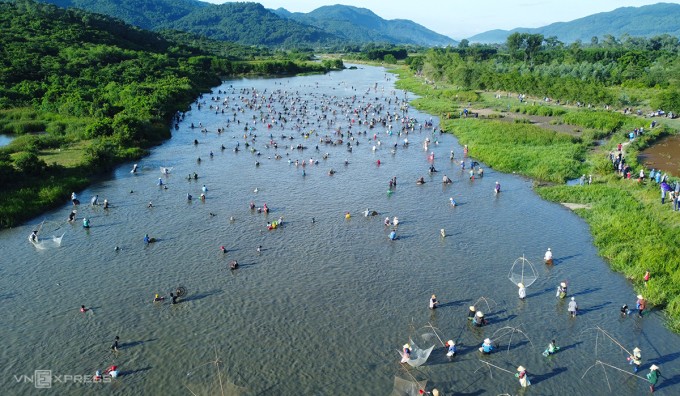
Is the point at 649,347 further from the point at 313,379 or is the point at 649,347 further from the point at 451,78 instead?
the point at 451,78

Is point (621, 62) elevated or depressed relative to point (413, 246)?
elevated

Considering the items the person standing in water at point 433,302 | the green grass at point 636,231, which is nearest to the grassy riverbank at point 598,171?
the green grass at point 636,231

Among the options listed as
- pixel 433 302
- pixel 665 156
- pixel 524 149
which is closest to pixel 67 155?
pixel 433 302

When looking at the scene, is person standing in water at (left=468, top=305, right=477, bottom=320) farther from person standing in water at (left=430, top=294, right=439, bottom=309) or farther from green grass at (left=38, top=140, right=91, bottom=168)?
green grass at (left=38, top=140, right=91, bottom=168)

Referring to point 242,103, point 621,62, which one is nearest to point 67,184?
point 242,103

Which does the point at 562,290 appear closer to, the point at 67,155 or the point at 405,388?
the point at 405,388

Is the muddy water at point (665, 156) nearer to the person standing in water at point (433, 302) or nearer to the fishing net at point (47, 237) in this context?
the person standing in water at point (433, 302)
